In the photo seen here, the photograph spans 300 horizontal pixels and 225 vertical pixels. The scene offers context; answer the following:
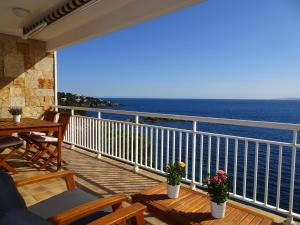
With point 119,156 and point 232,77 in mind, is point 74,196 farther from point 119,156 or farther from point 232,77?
point 232,77

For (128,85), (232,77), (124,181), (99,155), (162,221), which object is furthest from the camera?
(128,85)

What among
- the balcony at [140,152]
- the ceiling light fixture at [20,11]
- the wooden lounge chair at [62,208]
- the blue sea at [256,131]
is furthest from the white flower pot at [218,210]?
the blue sea at [256,131]

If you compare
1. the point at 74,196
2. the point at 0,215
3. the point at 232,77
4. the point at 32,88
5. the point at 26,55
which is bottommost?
the point at 74,196

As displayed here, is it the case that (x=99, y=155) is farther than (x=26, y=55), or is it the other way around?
(x=26, y=55)

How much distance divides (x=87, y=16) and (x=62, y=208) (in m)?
3.87

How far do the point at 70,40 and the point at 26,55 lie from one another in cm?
144

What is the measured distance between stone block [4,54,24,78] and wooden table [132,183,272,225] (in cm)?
501

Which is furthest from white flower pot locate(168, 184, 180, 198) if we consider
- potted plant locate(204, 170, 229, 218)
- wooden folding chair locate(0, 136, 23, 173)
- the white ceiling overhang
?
wooden folding chair locate(0, 136, 23, 173)

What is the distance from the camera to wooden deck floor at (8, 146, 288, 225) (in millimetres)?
3139

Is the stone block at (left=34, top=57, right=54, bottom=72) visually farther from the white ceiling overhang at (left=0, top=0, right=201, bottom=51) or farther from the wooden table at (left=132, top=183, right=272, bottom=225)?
the wooden table at (left=132, top=183, right=272, bottom=225)

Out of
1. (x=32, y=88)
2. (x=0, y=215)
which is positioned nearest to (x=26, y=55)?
(x=32, y=88)

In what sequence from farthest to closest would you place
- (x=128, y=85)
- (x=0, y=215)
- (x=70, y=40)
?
1. (x=128, y=85)
2. (x=70, y=40)
3. (x=0, y=215)

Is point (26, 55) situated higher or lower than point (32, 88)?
higher

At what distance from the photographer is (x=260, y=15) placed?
17.3 metres
